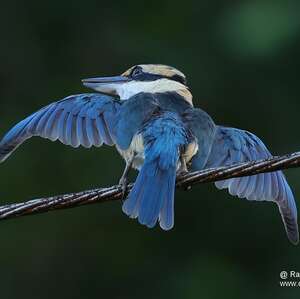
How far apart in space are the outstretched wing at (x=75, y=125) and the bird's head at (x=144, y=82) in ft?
1.08

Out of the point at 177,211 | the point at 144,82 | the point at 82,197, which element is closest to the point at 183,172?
the point at 82,197

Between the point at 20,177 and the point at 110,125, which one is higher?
the point at 110,125

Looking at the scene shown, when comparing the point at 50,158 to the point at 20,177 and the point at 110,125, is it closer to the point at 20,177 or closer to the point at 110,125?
the point at 20,177

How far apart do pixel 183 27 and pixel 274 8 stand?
4.58 ft

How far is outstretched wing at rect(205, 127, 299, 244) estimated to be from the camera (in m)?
5.56

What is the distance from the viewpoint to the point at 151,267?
370 inches

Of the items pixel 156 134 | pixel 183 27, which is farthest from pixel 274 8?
pixel 156 134

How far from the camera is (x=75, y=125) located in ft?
19.3

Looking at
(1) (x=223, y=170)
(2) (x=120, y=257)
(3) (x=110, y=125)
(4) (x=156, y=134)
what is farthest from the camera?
(2) (x=120, y=257)

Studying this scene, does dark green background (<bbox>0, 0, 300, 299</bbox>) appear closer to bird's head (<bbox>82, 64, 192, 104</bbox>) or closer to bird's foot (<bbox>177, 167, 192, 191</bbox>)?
bird's head (<bbox>82, 64, 192, 104</bbox>)

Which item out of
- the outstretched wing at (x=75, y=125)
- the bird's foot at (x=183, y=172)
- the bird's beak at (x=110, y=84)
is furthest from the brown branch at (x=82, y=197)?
the bird's beak at (x=110, y=84)

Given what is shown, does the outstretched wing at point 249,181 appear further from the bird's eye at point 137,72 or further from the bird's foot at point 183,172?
the bird's eye at point 137,72

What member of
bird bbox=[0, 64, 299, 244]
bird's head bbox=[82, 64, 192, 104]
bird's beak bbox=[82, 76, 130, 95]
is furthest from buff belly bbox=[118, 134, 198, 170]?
bird's beak bbox=[82, 76, 130, 95]

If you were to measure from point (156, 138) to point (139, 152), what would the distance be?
0.13 m
